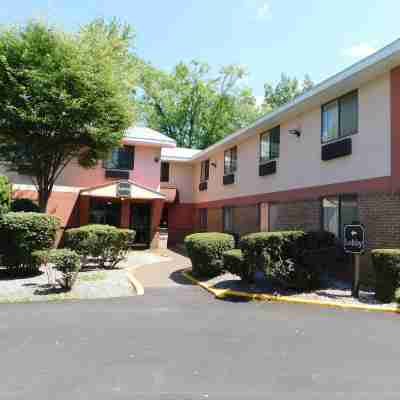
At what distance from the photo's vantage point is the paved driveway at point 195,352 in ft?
12.1

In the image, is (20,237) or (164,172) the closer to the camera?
(20,237)

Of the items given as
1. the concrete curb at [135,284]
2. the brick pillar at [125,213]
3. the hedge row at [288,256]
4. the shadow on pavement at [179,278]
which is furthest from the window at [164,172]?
the hedge row at [288,256]

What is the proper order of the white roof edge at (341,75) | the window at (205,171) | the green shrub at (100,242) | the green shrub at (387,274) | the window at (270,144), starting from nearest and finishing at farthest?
the green shrub at (387,274), the white roof edge at (341,75), the green shrub at (100,242), the window at (270,144), the window at (205,171)

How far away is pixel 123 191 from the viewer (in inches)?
Answer: 666

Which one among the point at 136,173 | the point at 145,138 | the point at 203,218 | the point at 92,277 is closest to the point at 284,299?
the point at 92,277

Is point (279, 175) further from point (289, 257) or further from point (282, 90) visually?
point (282, 90)

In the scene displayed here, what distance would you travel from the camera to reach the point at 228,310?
7.09m

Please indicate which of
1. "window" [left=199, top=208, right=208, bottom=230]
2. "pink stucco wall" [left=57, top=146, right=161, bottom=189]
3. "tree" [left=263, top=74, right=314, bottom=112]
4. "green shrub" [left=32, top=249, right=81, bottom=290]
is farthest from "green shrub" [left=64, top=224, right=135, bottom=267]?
"tree" [left=263, top=74, right=314, bottom=112]

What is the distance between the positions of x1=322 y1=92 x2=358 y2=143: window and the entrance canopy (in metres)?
9.05

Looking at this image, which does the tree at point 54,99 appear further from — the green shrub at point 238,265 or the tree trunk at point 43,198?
the green shrub at point 238,265

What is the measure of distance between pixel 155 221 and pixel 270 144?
7428 millimetres

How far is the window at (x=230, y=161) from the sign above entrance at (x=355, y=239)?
10.2m

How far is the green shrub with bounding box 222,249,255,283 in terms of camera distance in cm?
923

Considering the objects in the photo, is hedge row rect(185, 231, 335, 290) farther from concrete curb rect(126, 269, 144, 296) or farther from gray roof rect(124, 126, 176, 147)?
gray roof rect(124, 126, 176, 147)
